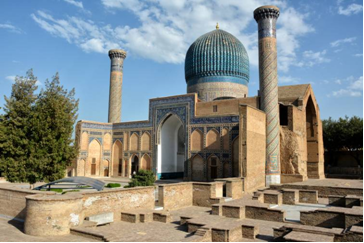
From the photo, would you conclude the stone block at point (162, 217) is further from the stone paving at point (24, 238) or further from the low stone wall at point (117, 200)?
the stone paving at point (24, 238)

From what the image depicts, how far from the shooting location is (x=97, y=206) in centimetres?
855

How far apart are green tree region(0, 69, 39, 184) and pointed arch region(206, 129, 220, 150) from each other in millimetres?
9976

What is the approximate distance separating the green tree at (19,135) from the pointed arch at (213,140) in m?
9.98

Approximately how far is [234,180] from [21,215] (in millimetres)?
7673

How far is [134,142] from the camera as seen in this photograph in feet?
76.9

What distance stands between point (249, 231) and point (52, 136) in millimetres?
8244

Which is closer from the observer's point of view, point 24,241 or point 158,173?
point 24,241

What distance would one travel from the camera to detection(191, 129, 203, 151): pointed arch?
1980 centimetres

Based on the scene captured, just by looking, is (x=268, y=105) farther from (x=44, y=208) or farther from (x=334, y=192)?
(x=44, y=208)

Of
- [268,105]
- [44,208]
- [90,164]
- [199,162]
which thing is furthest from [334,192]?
[90,164]

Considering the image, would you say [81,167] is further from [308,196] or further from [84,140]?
[308,196]

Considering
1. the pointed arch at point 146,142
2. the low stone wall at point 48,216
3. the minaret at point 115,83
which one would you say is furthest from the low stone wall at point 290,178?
the minaret at point 115,83

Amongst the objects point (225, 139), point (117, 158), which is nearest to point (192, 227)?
point (225, 139)

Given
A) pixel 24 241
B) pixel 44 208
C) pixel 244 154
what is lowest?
pixel 24 241
